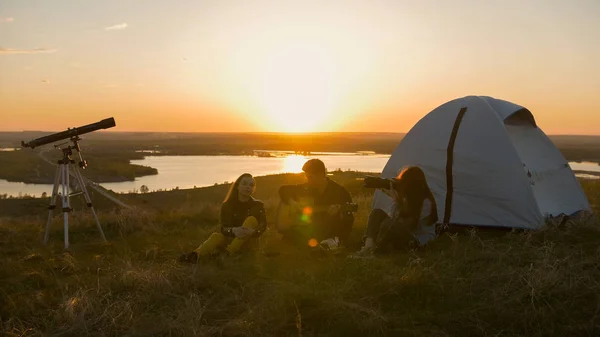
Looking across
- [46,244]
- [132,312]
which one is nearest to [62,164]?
[46,244]

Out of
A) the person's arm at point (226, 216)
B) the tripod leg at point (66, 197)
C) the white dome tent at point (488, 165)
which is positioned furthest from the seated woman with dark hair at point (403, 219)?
the tripod leg at point (66, 197)

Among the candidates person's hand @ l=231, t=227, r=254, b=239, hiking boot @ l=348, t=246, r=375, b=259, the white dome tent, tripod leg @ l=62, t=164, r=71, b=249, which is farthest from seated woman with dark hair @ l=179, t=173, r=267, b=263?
the white dome tent

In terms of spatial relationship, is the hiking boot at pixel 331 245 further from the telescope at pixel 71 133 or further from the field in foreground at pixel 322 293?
the telescope at pixel 71 133

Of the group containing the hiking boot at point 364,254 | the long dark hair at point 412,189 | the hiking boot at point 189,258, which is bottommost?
the hiking boot at point 189,258

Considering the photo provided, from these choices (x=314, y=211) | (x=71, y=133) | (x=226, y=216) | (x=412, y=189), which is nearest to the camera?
(x=412, y=189)

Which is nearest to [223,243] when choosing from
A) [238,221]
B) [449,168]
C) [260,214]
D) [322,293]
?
[238,221]

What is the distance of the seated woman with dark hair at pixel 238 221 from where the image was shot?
694 centimetres

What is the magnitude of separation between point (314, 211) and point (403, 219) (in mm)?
1396

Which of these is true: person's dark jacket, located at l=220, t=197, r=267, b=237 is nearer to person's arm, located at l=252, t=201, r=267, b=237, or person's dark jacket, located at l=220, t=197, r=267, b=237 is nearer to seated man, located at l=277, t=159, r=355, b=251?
person's arm, located at l=252, t=201, r=267, b=237

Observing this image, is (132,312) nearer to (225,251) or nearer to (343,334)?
(343,334)

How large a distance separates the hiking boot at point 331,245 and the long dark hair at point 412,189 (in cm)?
108

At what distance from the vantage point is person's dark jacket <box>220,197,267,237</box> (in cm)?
722

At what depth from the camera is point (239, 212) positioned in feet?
23.9

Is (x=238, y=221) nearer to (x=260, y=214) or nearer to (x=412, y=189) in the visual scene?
(x=260, y=214)
